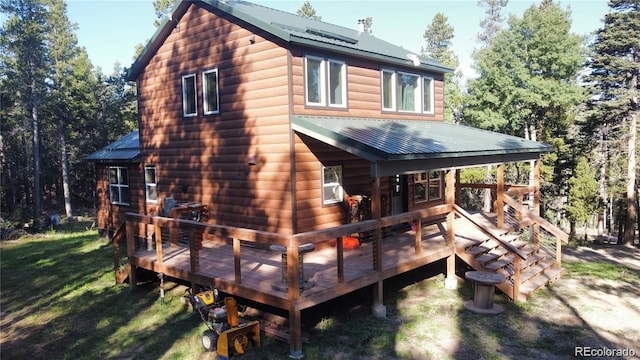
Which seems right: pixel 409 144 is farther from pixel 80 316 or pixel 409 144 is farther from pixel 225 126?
pixel 80 316

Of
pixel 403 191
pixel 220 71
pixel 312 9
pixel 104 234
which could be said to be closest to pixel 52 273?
pixel 104 234

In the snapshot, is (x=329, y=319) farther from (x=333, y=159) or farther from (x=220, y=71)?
(x=220, y=71)

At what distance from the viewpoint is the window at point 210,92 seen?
11555mm

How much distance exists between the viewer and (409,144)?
31.5ft

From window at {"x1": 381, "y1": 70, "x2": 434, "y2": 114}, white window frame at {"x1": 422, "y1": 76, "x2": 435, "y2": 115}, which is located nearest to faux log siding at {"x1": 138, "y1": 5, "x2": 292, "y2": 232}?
window at {"x1": 381, "y1": 70, "x2": 434, "y2": 114}

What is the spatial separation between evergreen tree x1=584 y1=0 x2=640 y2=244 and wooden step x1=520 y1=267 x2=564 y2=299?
635 inches

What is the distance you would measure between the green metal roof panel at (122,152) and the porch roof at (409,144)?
8.13m

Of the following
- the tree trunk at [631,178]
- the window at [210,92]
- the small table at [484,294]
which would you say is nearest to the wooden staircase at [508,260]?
the small table at [484,294]

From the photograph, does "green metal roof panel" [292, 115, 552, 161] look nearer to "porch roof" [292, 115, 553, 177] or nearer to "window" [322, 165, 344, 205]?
"porch roof" [292, 115, 553, 177]

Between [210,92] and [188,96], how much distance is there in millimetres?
1067

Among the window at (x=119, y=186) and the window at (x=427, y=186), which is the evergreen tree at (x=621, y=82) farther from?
the window at (x=119, y=186)

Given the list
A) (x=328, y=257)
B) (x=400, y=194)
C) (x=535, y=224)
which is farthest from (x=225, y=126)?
(x=535, y=224)

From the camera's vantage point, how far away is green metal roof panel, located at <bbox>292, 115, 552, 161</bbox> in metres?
8.42

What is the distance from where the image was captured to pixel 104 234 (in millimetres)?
18281
